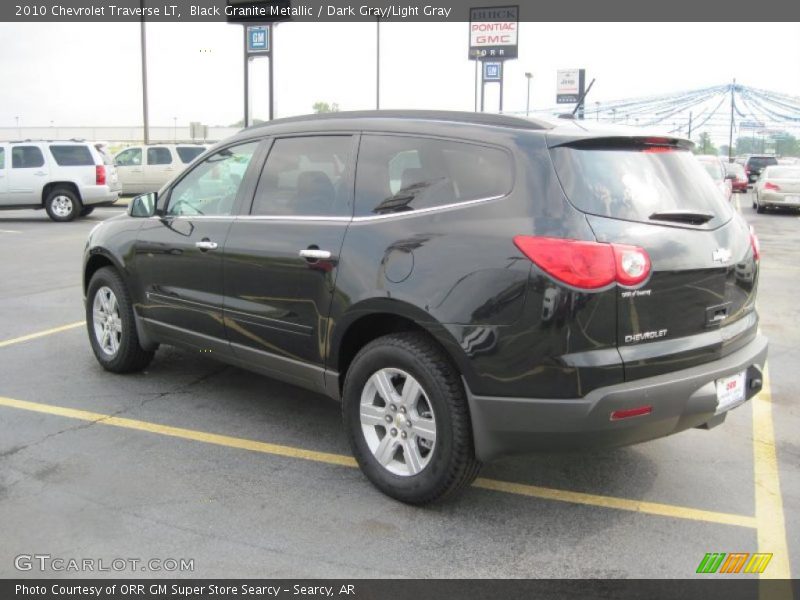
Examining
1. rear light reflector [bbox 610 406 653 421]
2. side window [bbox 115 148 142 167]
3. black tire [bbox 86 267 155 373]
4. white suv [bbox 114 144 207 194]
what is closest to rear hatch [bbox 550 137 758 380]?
rear light reflector [bbox 610 406 653 421]

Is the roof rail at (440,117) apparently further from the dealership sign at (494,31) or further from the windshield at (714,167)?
the dealership sign at (494,31)

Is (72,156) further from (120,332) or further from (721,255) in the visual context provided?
(721,255)

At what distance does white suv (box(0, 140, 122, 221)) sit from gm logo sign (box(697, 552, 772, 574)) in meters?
17.6

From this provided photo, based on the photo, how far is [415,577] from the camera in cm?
305

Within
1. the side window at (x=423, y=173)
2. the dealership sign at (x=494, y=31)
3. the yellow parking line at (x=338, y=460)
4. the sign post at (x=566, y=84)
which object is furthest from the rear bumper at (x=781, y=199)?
the sign post at (x=566, y=84)

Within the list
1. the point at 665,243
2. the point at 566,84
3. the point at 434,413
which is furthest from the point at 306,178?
the point at 566,84

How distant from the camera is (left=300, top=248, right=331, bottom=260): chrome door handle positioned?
3.88 meters

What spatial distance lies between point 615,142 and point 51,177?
1724 centimetres

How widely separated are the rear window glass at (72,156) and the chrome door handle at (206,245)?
49.6 ft

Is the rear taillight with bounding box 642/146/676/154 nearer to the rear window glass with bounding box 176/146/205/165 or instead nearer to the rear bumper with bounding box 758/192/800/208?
the rear bumper with bounding box 758/192/800/208

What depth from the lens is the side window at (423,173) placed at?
3454mm

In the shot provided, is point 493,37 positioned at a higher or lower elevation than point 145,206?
higher

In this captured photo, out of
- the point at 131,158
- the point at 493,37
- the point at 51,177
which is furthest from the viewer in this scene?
the point at 493,37

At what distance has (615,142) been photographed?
138 inches
